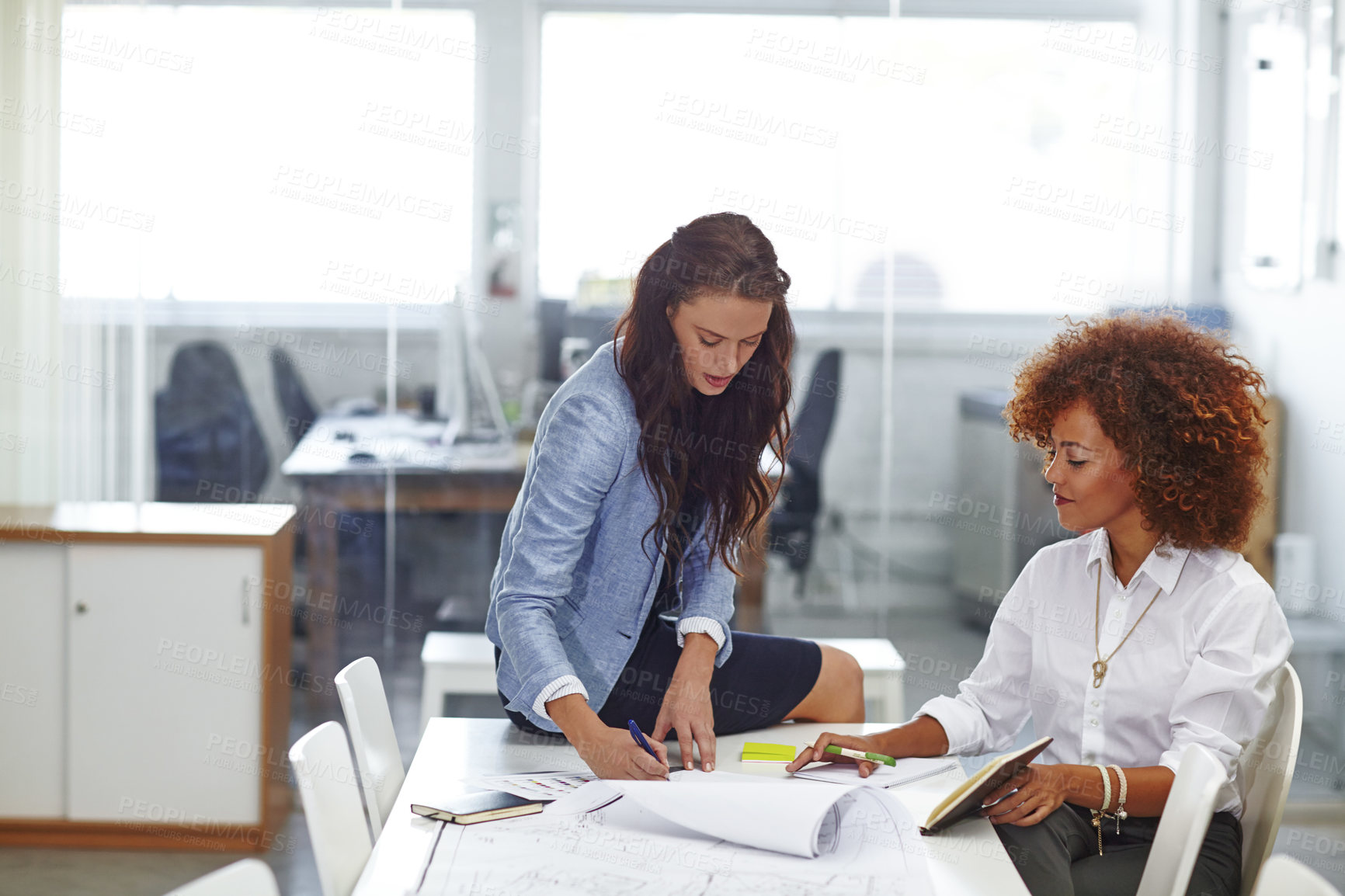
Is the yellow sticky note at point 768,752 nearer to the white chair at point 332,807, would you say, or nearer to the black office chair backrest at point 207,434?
the white chair at point 332,807

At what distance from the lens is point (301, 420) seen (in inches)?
142

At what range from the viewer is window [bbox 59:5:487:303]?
3457 mm

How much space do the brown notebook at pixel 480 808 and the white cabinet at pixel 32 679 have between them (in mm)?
1872

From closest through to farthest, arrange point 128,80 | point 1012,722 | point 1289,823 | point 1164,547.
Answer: point 1164,547 → point 1012,722 → point 1289,823 → point 128,80

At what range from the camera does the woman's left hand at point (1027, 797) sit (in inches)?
57.3

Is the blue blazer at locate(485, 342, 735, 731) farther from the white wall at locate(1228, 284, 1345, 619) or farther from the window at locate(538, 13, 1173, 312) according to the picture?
the white wall at locate(1228, 284, 1345, 619)

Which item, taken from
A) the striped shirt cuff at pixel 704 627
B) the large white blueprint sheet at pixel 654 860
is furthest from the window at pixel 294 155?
the large white blueprint sheet at pixel 654 860

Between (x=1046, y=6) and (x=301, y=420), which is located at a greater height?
(x=1046, y=6)

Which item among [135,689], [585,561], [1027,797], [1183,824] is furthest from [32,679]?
[1183,824]

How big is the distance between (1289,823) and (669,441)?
90.0 inches

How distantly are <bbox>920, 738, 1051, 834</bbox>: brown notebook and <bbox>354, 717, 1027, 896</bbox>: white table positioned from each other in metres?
0.02

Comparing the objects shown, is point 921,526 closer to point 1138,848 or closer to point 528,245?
point 528,245

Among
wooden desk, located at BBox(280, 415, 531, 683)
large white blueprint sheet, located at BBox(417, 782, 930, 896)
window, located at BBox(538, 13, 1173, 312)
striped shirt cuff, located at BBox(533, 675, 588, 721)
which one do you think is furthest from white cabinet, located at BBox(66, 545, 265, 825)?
large white blueprint sheet, located at BBox(417, 782, 930, 896)

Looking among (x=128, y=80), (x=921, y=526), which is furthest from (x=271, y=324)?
(x=921, y=526)
